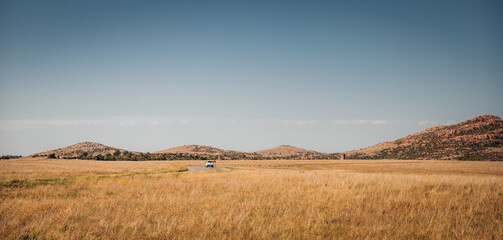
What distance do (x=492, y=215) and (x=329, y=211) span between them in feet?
17.5

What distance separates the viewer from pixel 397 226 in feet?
23.8

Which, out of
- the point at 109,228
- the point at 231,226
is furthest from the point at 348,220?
the point at 109,228

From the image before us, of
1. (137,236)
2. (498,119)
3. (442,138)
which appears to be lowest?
(137,236)

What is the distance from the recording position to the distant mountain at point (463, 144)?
Answer: 90.9 metres

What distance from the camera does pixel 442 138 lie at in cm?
11956

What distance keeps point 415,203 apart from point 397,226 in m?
3.91

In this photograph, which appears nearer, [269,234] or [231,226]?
[269,234]

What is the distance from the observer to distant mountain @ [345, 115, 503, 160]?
90.9m

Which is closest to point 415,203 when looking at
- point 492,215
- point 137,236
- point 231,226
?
point 492,215

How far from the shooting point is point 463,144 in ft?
341

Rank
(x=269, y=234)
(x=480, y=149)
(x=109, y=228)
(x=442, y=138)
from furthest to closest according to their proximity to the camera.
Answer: (x=442, y=138) < (x=480, y=149) < (x=109, y=228) < (x=269, y=234)

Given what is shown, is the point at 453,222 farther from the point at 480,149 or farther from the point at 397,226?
the point at 480,149

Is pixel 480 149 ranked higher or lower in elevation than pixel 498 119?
lower

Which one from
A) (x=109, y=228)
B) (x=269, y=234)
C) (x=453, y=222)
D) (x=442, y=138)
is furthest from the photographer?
(x=442, y=138)
